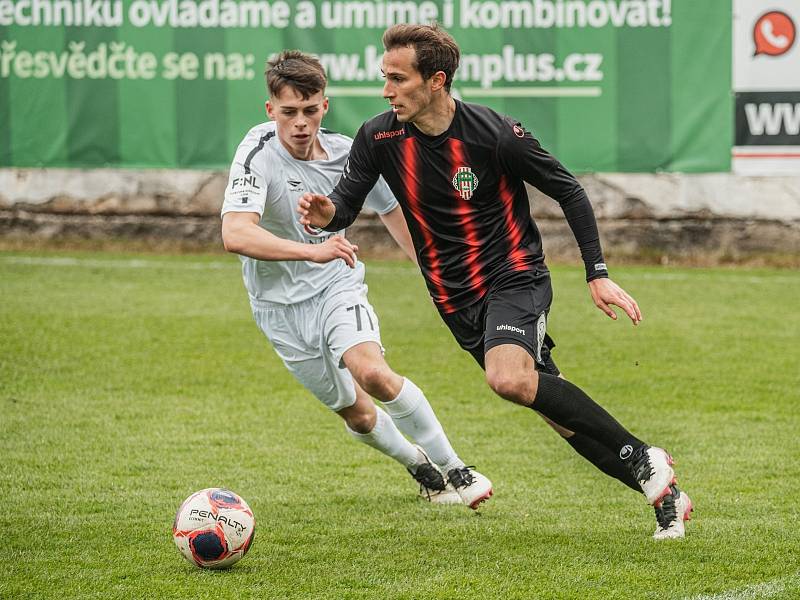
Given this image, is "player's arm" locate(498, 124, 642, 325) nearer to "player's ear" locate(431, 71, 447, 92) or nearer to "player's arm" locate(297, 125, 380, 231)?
"player's ear" locate(431, 71, 447, 92)

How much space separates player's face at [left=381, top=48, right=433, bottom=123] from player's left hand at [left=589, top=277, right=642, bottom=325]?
38.4 inches

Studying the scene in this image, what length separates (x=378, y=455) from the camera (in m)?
6.66

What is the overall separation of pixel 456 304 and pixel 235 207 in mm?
1008

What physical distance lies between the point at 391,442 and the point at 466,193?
4.13ft

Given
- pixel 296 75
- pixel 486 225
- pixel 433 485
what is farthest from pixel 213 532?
pixel 296 75

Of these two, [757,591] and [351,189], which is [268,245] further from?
[757,591]

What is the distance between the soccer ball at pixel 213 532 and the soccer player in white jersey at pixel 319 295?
94cm

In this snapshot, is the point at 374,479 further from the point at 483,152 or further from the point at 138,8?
the point at 138,8

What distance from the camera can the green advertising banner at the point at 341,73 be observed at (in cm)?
1235

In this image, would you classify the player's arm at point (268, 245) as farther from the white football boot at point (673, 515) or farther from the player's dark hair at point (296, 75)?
the white football boot at point (673, 515)

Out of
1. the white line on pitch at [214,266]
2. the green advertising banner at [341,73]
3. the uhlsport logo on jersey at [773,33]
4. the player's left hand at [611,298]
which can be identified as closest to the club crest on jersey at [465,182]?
the player's left hand at [611,298]

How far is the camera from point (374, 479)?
20.1ft

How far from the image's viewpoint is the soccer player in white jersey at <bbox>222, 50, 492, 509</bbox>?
5.45 meters

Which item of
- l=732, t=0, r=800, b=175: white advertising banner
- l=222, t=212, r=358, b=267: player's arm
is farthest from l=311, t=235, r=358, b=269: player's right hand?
l=732, t=0, r=800, b=175: white advertising banner
